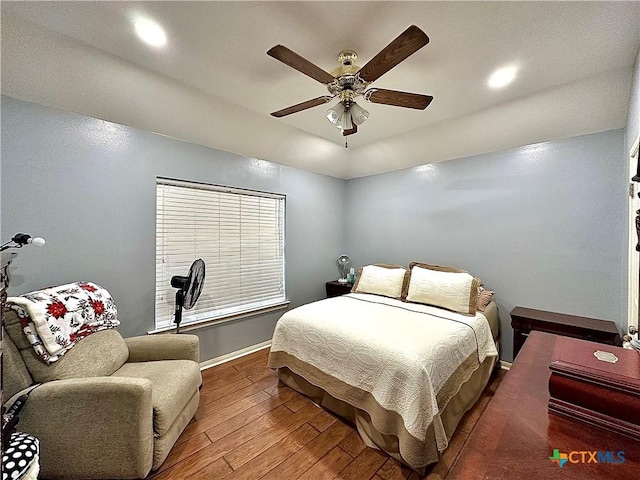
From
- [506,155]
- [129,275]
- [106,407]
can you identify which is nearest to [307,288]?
[129,275]

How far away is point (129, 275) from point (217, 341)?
116cm

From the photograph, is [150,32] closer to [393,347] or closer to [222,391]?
[393,347]

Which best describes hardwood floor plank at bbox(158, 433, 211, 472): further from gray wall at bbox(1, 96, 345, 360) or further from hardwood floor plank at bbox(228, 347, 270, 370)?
gray wall at bbox(1, 96, 345, 360)

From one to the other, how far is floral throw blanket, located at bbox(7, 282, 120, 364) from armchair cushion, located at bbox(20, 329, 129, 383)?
40 mm

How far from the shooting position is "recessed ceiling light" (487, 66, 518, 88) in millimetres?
2029

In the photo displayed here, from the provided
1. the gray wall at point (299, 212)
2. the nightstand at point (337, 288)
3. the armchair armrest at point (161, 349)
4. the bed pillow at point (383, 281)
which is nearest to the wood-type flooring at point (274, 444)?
the armchair armrest at point (161, 349)

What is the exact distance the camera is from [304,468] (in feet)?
5.44

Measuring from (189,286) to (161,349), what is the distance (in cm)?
54

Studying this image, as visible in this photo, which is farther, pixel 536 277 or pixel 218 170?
pixel 218 170

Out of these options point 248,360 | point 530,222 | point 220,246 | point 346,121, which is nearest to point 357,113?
point 346,121

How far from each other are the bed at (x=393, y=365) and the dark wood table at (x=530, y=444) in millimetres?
818

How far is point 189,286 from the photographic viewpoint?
241cm

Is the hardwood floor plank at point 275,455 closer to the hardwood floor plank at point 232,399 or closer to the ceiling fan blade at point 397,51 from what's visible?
the hardwood floor plank at point 232,399

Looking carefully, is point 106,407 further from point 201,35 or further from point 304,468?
point 201,35
